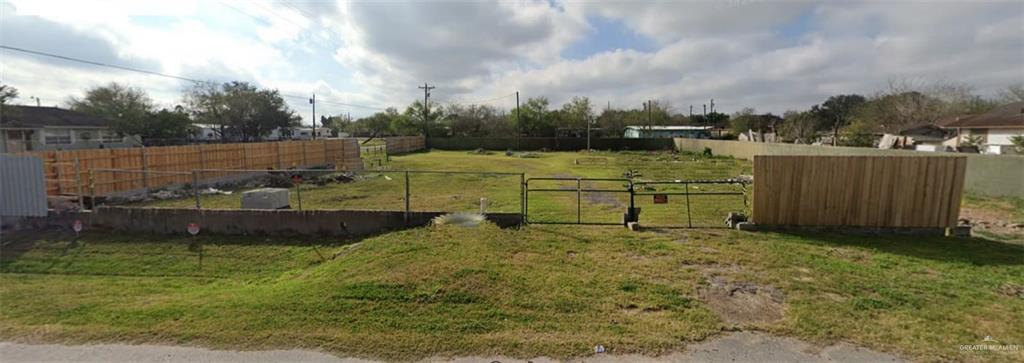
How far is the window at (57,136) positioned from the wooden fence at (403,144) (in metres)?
24.8

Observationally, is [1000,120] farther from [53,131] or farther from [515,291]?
[53,131]

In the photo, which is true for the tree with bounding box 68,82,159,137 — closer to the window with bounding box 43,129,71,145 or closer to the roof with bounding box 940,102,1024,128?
the window with bounding box 43,129,71,145

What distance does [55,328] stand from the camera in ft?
13.1

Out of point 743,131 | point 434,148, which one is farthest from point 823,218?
point 743,131

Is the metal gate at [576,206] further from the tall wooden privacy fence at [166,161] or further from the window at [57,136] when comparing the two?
the window at [57,136]

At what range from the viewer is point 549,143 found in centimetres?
4956

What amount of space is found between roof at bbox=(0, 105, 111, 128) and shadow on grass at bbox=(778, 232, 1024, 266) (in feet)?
150

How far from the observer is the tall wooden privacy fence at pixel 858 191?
7457mm

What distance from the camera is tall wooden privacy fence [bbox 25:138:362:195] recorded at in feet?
40.2

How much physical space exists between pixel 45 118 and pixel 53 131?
62.2 inches

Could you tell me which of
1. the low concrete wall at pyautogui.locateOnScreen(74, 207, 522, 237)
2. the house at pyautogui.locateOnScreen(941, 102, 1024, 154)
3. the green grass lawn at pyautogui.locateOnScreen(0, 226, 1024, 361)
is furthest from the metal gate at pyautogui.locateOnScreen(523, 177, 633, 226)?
the house at pyautogui.locateOnScreen(941, 102, 1024, 154)

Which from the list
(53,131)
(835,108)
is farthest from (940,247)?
(835,108)

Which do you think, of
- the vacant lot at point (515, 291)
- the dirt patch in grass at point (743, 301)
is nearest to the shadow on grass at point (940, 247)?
the vacant lot at point (515, 291)

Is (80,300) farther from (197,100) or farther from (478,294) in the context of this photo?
(197,100)
